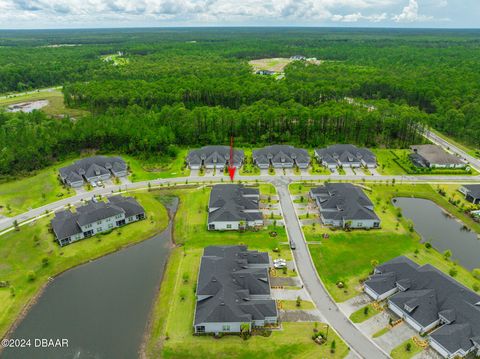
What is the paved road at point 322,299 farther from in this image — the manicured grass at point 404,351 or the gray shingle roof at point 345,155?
the gray shingle roof at point 345,155

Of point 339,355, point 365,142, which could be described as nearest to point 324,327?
point 339,355

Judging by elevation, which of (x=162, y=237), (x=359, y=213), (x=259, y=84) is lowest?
(x=162, y=237)

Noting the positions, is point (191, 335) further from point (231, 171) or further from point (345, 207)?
point (231, 171)

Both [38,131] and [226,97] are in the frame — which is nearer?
[38,131]

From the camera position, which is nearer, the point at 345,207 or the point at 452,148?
the point at 345,207

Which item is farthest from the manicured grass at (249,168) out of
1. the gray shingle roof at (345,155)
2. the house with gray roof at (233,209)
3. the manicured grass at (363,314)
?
the manicured grass at (363,314)

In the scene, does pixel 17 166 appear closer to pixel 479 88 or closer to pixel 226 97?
pixel 226 97

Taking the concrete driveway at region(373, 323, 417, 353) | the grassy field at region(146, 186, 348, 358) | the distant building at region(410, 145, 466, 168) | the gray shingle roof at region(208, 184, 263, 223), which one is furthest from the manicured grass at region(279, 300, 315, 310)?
the distant building at region(410, 145, 466, 168)

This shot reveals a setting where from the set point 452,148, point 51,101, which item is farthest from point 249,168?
point 51,101
